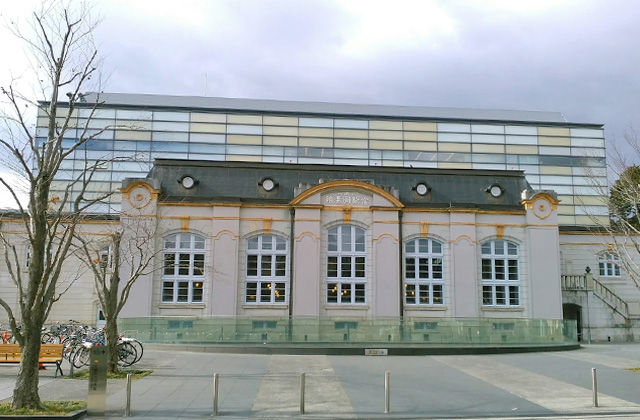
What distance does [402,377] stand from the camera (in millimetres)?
18234

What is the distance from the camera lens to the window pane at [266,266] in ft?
108

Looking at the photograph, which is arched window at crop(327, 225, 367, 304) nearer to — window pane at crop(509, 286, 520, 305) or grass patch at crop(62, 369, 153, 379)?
window pane at crop(509, 286, 520, 305)

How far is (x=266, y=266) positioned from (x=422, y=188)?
9.87m

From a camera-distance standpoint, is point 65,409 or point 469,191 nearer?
point 65,409

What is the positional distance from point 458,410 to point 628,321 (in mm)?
26745

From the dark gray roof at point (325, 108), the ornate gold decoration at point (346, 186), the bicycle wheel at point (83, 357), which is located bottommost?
the bicycle wheel at point (83, 357)

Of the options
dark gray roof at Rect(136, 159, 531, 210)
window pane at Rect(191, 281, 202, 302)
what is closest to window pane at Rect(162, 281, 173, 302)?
window pane at Rect(191, 281, 202, 302)

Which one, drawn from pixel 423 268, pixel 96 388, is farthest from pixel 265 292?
pixel 96 388

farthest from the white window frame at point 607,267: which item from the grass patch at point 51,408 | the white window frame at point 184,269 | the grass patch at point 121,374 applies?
the grass patch at point 51,408

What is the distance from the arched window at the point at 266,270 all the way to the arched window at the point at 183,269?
8.54 ft

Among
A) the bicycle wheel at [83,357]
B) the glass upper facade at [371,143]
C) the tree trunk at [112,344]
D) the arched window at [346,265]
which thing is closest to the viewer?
the tree trunk at [112,344]

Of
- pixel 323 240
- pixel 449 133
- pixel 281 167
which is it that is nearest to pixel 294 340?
pixel 323 240

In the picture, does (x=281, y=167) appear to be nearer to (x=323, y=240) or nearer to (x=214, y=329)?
(x=323, y=240)

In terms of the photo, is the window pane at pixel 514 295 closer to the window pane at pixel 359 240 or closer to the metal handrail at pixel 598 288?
the metal handrail at pixel 598 288
